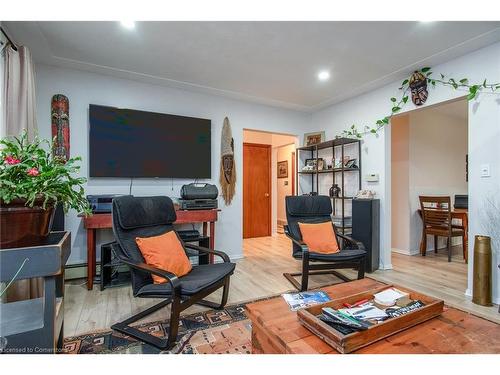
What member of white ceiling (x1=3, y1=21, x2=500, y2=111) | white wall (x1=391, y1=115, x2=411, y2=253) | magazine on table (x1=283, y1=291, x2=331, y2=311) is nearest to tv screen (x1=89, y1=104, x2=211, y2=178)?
white ceiling (x1=3, y1=21, x2=500, y2=111)

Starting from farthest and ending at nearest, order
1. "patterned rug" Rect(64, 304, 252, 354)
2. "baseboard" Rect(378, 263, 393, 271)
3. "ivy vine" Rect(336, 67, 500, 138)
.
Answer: "baseboard" Rect(378, 263, 393, 271)
"ivy vine" Rect(336, 67, 500, 138)
"patterned rug" Rect(64, 304, 252, 354)

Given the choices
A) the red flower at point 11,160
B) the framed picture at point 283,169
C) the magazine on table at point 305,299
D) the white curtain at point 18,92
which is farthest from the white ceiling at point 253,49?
the framed picture at point 283,169

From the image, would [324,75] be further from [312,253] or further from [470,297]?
[470,297]

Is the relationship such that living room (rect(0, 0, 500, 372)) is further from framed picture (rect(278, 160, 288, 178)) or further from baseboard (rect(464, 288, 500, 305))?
framed picture (rect(278, 160, 288, 178))

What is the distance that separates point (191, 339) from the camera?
1762 mm

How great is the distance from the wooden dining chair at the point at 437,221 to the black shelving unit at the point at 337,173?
1.21m

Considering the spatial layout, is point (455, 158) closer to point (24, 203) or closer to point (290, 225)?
point (290, 225)

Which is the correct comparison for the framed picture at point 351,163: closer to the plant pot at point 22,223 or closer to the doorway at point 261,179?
the doorway at point 261,179

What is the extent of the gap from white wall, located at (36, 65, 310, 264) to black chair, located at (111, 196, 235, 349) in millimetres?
1183

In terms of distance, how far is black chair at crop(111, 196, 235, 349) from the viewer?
1.68 meters

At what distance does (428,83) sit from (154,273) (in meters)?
3.41

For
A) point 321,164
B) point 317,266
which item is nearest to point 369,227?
point 317,266
